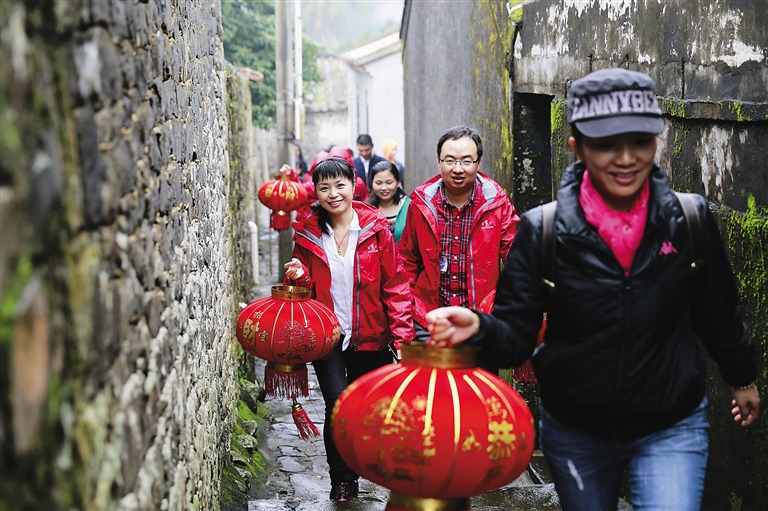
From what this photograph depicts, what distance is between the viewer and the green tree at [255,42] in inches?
969

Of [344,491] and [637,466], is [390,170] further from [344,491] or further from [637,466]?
[637,466]

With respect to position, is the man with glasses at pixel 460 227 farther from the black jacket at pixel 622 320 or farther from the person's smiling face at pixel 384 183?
the person's smiling face at pixel 384 183

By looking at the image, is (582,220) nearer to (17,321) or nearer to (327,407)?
(17,321)

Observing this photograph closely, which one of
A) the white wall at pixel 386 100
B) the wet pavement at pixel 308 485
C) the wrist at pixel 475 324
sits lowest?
the wet pavement at pixel 308 485

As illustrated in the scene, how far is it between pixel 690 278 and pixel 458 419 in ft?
2.89

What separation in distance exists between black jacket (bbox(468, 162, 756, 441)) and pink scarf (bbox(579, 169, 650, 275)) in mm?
26

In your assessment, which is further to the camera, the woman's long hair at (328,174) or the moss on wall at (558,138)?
the moss on wall at (558,138)

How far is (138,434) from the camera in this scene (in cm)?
257

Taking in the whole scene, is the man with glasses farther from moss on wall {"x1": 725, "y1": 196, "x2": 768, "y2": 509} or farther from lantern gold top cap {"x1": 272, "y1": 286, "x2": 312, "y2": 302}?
moss on wall {"x1": 725, "y1": 196, "x2": 768, "y2": 509}

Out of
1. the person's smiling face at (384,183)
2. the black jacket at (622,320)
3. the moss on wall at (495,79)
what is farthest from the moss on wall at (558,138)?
the black jacket at (622,320)

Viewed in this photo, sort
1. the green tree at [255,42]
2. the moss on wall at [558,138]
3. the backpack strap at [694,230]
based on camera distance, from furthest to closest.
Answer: the green tree at [255,42]
the moss on wall at [558,138]
the backpack strap at [694,230]

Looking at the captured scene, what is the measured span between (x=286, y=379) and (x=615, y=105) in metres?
3.22

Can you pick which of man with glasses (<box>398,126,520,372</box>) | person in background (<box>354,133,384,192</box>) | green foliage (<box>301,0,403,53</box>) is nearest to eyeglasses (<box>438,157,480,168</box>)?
man with glasses (<box>398,126,520,372</box>)

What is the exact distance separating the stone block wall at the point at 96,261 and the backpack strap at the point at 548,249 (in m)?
1.26
